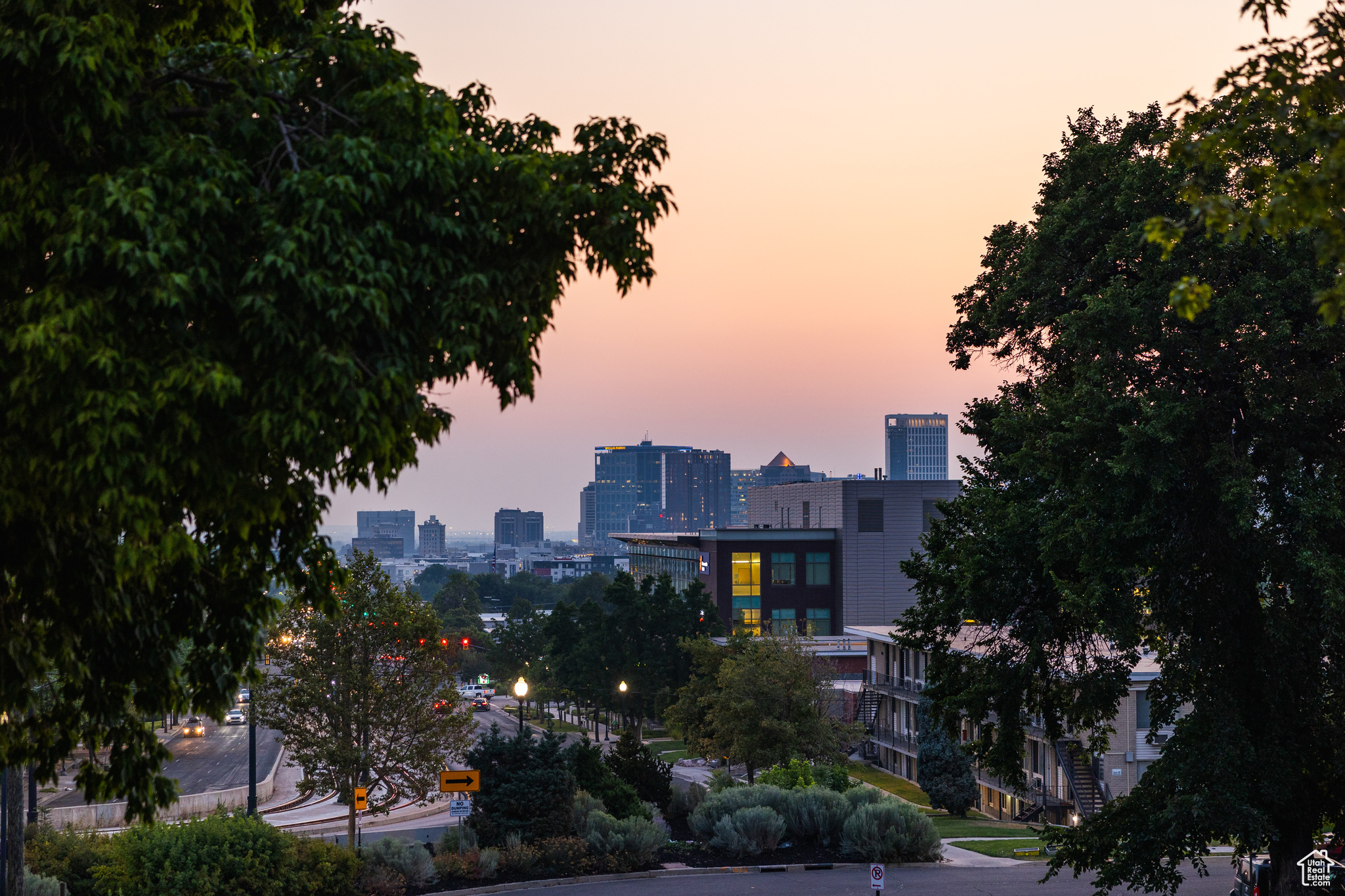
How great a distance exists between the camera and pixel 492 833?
29.0 metres

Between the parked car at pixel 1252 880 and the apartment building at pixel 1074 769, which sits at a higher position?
the parked car at pixel 1252 880

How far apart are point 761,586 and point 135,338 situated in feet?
305

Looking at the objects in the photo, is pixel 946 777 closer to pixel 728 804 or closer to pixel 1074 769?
pixel 1074 769

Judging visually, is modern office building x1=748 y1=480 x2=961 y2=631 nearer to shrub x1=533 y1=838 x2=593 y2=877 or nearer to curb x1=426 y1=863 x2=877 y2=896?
curb x1=426 y1=863 x2=877 y2=896

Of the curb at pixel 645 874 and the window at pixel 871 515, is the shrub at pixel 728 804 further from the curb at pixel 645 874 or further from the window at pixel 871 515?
the window at pixel 871 515

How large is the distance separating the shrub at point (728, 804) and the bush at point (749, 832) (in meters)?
0.48

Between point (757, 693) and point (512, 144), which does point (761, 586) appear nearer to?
point (757, 693)

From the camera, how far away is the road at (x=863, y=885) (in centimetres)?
2672

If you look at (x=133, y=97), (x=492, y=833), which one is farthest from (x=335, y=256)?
(x=492, y=833)

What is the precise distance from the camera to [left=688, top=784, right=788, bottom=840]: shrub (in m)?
31.2

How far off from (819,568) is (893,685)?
114 ft

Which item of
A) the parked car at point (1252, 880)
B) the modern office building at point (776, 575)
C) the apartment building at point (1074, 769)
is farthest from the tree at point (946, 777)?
the modern office building at point (776, 575)

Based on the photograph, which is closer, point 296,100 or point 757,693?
point 296,100

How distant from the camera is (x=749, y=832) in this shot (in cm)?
3025
